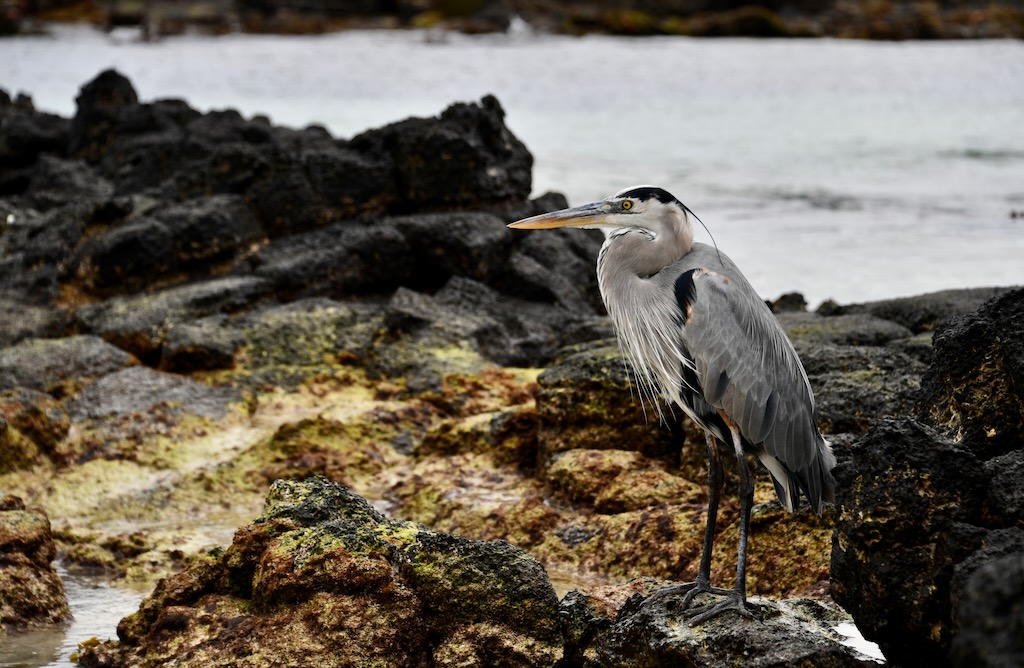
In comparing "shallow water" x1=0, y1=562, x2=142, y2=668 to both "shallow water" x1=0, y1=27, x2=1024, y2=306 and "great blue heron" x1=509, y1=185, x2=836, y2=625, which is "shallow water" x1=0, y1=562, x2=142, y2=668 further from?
"shallow water" x1=0, y1=27, x2=1024, y2=306

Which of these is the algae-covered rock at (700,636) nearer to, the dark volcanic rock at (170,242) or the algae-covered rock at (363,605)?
the algae-covered rock at (363,605)

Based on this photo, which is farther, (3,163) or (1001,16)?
(1001,16)

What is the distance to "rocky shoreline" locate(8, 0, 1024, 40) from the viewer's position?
159ft

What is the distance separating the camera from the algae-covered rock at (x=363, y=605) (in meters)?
3.64

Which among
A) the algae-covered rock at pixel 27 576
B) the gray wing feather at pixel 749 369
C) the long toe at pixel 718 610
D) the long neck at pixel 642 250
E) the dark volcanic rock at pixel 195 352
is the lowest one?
the algae-covered rock at pixel 27 576

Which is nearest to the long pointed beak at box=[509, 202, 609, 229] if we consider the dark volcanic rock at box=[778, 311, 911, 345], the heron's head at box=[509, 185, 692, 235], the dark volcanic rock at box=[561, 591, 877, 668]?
the heron's head at box=[509, 185, 692, 235]

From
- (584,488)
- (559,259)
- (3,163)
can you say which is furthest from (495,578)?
(3,163)

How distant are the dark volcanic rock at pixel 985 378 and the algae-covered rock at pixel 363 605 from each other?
1348 mm

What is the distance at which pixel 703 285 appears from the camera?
400cm

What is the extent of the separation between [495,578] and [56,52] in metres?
42.6

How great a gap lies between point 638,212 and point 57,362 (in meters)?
4.21

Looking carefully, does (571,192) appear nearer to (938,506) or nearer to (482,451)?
(482,451)

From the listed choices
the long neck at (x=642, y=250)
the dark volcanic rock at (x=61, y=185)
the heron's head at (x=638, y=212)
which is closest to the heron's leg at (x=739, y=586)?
the long neck at (x=642, y=250)

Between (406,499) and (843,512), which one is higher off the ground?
(843,512)
